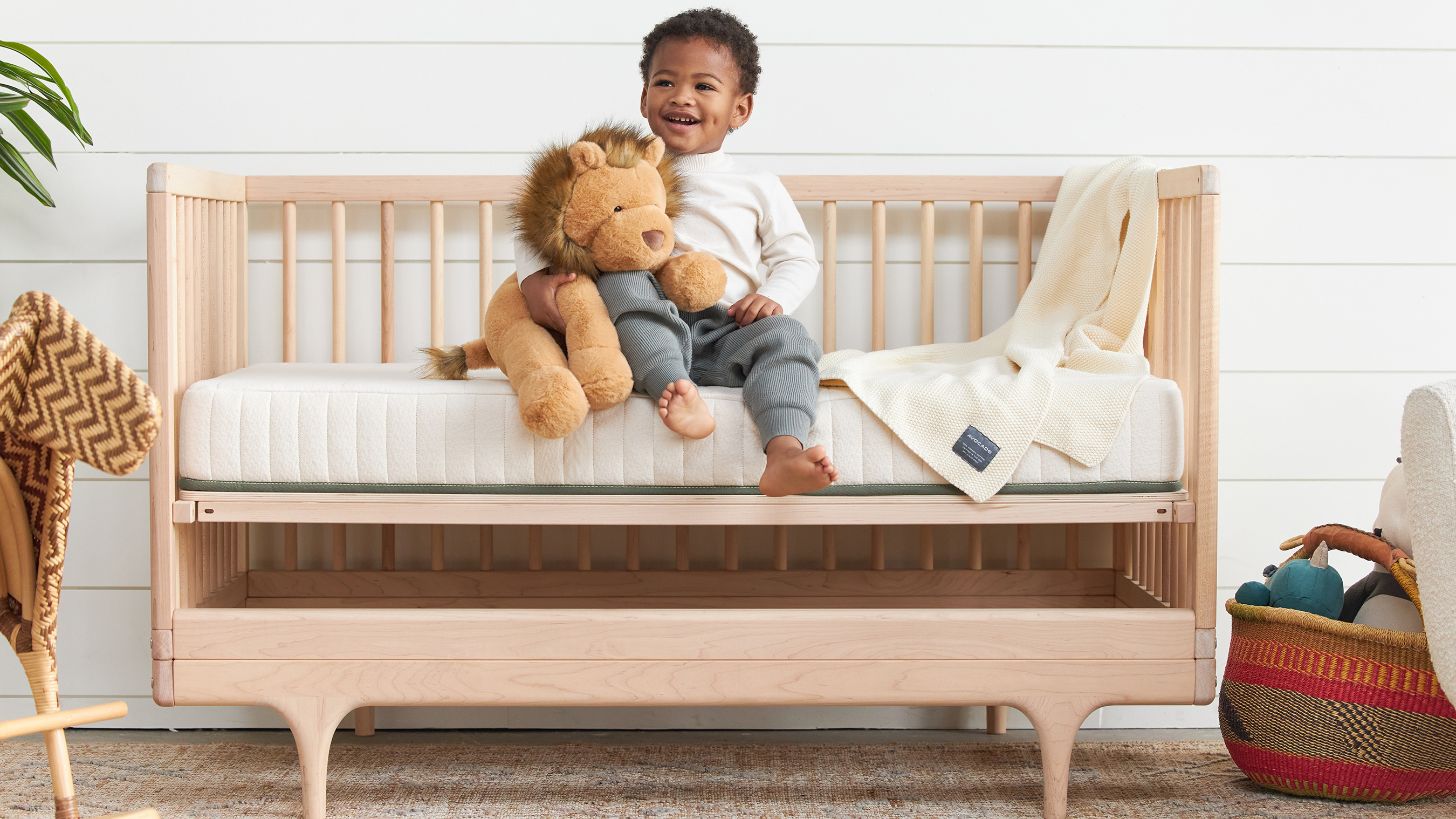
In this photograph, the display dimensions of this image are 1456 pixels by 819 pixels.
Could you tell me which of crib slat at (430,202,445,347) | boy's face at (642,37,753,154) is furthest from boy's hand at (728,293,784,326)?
crib slat at (430,202,445,347)

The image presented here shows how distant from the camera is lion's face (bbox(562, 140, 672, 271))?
3.45 feet

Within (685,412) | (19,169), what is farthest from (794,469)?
(19,169)

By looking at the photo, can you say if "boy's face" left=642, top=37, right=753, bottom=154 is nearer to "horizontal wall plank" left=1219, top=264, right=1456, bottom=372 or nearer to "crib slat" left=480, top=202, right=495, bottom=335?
"crib slat" left=480, top=202, right=495, bottom=335

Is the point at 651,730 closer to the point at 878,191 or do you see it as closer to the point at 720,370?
the point at 720,370

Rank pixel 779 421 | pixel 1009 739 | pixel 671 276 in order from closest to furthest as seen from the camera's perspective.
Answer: pixel 779 421
pixel 671 276
pixel 1009 739

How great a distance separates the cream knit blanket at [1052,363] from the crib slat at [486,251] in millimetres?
511

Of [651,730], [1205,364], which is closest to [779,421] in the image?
[1205,364]

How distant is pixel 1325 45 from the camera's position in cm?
145

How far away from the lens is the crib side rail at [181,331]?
1026 mm

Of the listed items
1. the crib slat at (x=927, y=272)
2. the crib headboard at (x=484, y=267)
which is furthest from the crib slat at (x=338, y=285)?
the crib slat at (x=927, y=272)

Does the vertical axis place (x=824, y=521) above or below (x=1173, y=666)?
above

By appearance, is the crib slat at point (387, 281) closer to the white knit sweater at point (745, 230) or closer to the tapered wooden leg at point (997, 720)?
the white knit sweater at point (745, 230)

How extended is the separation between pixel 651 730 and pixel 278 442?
694 millimetres

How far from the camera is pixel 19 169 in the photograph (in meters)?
1.24
